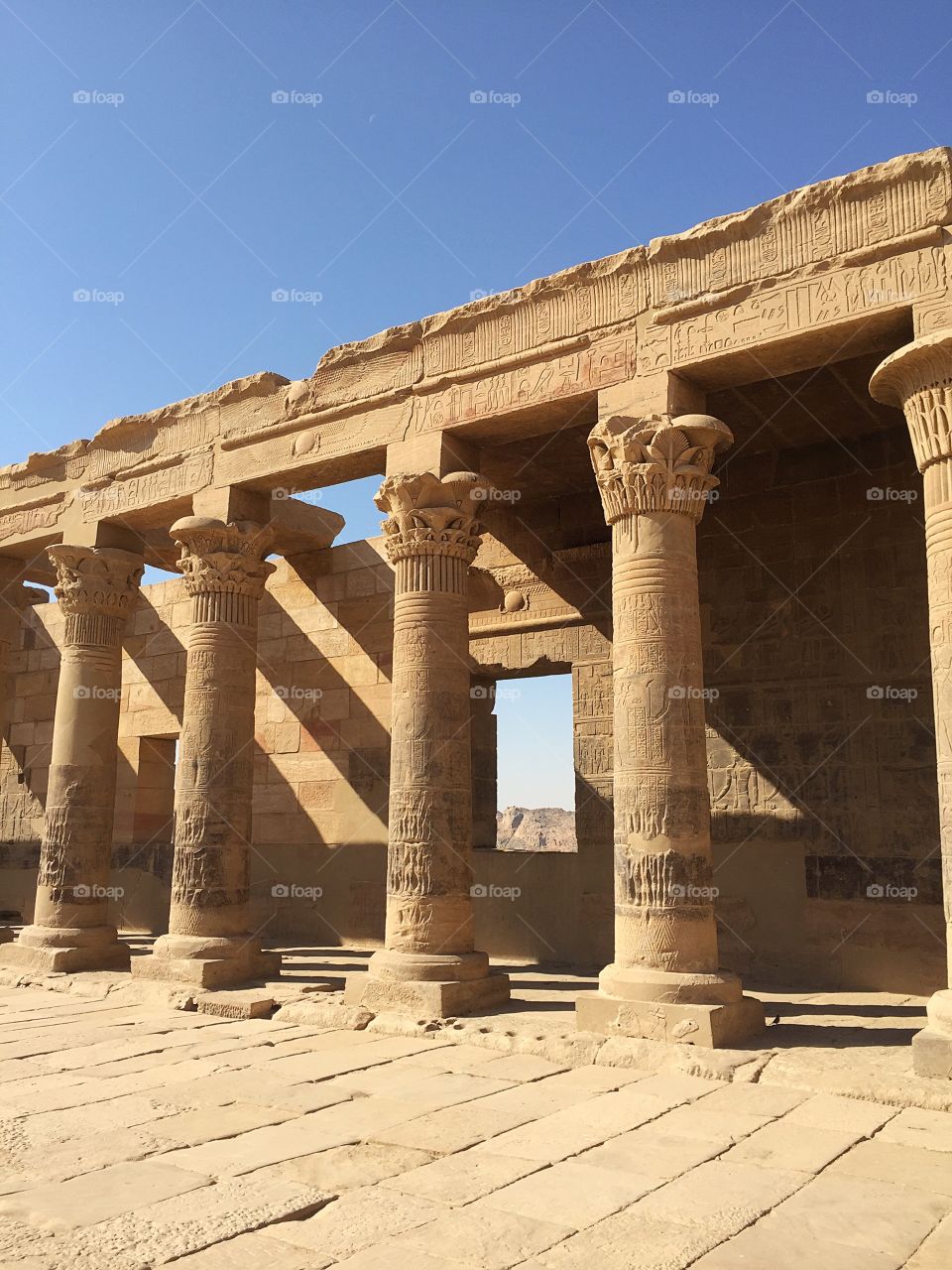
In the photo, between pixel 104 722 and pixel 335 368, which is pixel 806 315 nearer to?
pixel 335 368

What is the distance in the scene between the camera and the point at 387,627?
1455 cm

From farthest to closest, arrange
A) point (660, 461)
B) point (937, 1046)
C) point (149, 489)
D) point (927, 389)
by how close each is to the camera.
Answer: point (149, 489) < point (660, 461) < point (927, 389) < point (937, 1046)

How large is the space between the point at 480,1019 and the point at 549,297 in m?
6.58

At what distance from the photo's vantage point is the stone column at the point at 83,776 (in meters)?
12.6

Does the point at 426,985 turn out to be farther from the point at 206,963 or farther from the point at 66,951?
the point at 66,951

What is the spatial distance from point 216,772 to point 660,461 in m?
6.05

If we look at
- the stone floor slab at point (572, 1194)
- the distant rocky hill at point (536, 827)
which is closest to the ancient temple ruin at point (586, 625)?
the stone floor slab at point (572, 1194)

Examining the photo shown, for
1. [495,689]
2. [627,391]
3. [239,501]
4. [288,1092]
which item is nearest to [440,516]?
[627,391]

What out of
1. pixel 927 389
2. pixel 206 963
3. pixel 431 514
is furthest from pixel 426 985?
pixel 927 389

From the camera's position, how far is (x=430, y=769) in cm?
986

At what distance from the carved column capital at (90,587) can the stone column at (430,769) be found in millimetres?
4713

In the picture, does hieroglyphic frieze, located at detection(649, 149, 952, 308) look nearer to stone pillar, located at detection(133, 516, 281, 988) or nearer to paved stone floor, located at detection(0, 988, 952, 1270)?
stone pillar, located at detection(133, 516, 281, 988)

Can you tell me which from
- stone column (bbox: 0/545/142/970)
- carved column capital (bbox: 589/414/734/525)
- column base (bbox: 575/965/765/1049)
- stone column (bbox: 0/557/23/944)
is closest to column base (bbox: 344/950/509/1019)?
column base (bbox: 575/965/765/1049)

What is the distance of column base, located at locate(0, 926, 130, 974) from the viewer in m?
12.2
